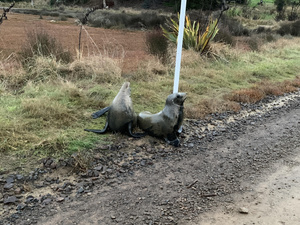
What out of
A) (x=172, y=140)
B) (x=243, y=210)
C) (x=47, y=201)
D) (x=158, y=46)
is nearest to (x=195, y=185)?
(x=243, y=210)

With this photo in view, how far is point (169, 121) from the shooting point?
3707 millimetres

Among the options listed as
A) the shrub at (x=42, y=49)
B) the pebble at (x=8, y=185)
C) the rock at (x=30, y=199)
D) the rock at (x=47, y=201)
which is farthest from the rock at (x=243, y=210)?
the shrub at (x=42, y=49)

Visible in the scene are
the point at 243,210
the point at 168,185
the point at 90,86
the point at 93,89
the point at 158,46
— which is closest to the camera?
the point at 243,210

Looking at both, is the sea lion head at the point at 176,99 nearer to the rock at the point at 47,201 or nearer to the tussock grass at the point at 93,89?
the tussock grass at the point at 93,89

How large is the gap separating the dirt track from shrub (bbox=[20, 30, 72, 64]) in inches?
143

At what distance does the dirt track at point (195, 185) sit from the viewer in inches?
98.0

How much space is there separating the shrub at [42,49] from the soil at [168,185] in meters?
3.52

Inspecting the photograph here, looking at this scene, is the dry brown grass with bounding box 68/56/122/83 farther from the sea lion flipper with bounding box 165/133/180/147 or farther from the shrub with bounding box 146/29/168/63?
the sea lion flipper with bounding box 165/133/180/147

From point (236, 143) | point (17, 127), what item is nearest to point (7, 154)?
point (17, 127)

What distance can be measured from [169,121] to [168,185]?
100 centimetres

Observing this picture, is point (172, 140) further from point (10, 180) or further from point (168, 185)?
point (10, 180)

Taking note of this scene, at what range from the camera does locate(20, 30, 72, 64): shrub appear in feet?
20.4

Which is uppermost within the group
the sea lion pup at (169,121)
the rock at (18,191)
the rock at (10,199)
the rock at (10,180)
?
the sea lion pup at (169,121)

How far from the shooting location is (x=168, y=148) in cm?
369
